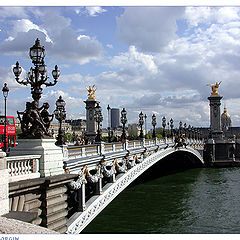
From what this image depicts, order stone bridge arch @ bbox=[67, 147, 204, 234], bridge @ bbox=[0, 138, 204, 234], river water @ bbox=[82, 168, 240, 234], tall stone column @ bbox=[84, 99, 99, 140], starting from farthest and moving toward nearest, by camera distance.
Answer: tall stone column @ bbox=[84, 99, 99, 140], river water @ bbox=[82, 168, 240, 234], stone bridge arch @ bbox=[67, 147, 204, 234], bridge @ bbox=[0, 138, 204, 234]

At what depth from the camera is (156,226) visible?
837 inches

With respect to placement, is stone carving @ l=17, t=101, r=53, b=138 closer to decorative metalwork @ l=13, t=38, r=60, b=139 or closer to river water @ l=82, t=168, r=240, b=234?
decorative metalwork @ l=13, t=38, r=60, b=139

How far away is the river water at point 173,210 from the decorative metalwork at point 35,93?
9418mm

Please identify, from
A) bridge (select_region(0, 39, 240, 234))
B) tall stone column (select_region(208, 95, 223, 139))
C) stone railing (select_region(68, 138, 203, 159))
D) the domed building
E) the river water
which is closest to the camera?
bridge (select_region(0, 39, 240, 234))

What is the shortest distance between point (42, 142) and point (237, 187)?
2935 cm

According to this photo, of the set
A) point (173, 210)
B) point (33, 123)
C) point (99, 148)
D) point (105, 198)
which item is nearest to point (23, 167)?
point (33, 123)

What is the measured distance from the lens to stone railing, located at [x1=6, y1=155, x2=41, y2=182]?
941 centimetres

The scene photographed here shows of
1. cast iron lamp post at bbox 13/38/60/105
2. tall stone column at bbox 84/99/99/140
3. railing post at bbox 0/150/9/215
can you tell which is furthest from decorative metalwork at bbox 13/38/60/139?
tall stone column at bbox 84/99/99/140

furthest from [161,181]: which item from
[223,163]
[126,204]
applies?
[223,163]

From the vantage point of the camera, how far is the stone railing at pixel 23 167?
370 inches

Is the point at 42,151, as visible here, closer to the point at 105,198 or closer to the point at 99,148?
the point at 99,148

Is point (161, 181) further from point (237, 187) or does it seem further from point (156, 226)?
point (156, 226)

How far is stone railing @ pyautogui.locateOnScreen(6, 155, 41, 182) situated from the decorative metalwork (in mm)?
904

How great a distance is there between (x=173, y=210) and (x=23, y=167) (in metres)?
17.9
